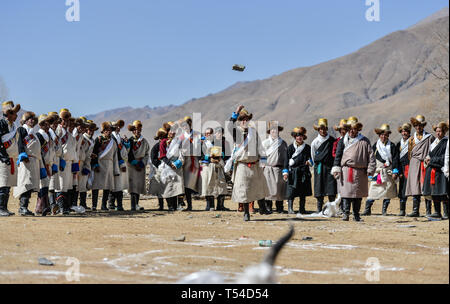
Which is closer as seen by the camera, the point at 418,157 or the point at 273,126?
the point at 418,157

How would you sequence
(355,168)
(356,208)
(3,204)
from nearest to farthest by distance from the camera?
(3,204) → (355,168) → (356,208)

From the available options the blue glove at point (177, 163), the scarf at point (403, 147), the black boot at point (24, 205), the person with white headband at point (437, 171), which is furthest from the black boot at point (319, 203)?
the black boot at point (24, 205)

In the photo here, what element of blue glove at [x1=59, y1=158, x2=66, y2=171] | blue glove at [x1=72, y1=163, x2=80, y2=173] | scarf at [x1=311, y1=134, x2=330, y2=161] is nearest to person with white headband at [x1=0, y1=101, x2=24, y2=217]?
blue glove at [x1=59, y1=158, x2=66, y2=171]

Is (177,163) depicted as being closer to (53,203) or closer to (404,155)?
(53,203)

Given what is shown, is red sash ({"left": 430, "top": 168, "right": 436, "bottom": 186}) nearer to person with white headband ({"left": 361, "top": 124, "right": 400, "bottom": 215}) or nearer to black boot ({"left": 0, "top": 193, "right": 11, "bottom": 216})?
person with white headband ({"left": 361, "top": 124, "right": 400, "bottom": 215})

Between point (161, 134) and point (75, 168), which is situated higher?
point (161, 134)

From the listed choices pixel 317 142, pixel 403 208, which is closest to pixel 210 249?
pixel 317 142

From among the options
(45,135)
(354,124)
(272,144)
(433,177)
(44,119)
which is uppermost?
(44,119)

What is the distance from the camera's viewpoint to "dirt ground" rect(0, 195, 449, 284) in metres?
6.01

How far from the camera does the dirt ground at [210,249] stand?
6.01 m

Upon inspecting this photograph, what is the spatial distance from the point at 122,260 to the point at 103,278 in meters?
1.02

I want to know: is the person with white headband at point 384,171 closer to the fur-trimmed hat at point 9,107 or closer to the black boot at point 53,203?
the black boot at point 53,203

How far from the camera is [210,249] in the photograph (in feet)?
25.3
